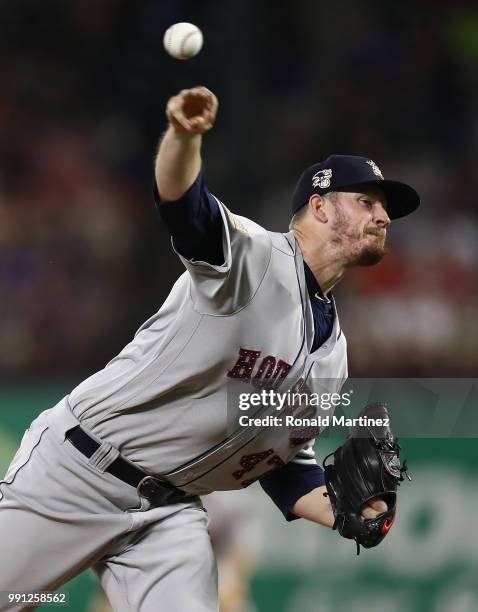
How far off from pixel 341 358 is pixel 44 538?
1.01 m

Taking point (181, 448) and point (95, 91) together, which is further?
point (95, 91)

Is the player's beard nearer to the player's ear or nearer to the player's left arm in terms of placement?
the player's ear

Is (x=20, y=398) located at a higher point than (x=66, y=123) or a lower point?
lower

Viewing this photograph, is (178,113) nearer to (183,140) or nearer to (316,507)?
(183,140)

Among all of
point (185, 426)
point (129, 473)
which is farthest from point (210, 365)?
point (129, 473)

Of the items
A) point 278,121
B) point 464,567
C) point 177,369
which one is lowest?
point 464,567

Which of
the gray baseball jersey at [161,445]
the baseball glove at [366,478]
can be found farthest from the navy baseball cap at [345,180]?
the baseball glove at [366,478]

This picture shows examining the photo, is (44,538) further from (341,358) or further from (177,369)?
(341,358)

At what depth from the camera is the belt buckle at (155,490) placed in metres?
2.85

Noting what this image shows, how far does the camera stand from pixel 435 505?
4.18 metres

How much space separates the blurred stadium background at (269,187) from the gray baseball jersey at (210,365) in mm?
1328

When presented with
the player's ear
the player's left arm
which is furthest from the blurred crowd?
the player's ear

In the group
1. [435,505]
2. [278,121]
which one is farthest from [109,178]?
[435,505]

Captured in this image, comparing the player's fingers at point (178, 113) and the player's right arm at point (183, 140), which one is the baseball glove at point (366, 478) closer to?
the player's right arm at point (183, 140)
